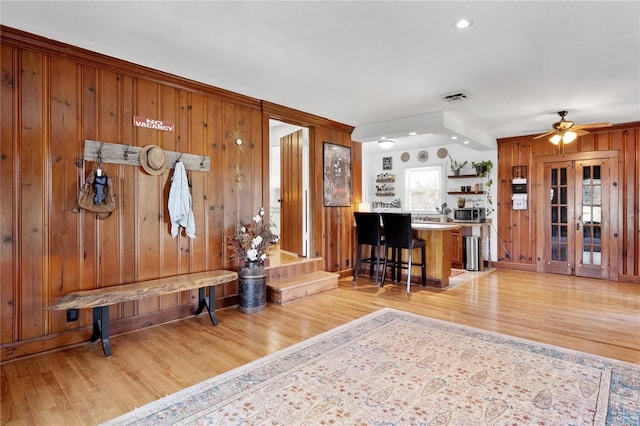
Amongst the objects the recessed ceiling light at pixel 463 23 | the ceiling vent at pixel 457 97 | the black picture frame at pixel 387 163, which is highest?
the ceiling vent at pixel 457 97

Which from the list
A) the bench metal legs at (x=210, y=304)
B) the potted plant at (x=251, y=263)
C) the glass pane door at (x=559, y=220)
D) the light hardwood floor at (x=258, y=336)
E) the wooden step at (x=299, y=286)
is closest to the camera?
the light hardwood floor at (x=258, y=336)

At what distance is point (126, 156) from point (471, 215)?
6.08 m

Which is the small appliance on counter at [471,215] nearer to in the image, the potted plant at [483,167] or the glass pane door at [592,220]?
the potted plant at [483,167]

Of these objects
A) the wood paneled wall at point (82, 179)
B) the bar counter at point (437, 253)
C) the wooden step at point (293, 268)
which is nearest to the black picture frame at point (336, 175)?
the wooden step at point (293, 268)

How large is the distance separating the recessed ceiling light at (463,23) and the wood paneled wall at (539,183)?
189 inches

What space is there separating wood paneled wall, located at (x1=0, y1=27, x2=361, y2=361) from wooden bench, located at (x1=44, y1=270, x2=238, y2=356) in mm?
176

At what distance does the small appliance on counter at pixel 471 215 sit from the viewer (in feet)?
22.4

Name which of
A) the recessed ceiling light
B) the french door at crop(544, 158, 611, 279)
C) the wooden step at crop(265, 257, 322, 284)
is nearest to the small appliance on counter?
the french door at crop(544, 158, 611, 279)

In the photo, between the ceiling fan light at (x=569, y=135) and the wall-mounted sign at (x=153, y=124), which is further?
the ceiling fan light at (x=569, y=135)

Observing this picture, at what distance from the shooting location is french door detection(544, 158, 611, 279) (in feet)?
19.2

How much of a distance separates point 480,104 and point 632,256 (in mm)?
3820

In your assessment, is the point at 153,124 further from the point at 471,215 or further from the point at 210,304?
the point at 471,215

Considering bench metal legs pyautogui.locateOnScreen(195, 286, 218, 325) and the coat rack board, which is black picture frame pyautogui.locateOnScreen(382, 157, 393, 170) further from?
bench metal legs pyautogui.locateOnScreen(195, 286, 218, 325)

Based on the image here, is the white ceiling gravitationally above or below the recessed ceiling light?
above
